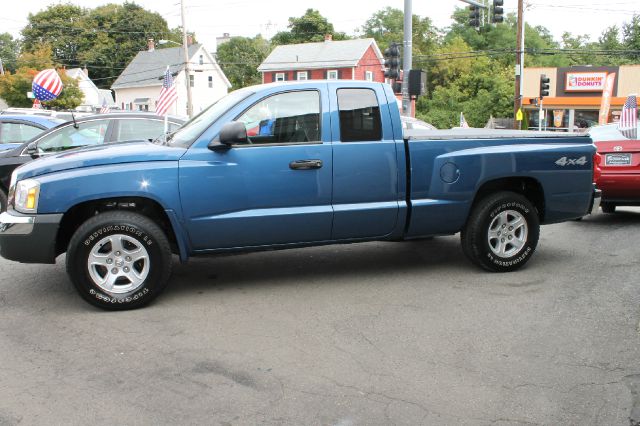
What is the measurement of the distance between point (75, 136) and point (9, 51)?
107 m

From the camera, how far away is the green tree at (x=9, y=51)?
93094 millimetres

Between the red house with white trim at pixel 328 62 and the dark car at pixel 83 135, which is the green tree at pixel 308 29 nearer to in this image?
the red house with white trim at pixel 328 62

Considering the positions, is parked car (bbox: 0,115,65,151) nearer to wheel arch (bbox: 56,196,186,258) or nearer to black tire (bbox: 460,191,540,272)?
wheel arch (bbox: 56,196,186,258)

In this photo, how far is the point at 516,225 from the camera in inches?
252

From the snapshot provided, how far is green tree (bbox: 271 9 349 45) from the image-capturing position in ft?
293

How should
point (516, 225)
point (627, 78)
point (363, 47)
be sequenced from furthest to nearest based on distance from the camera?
point (363, 47)
point (627, 78)
point (516, 225)

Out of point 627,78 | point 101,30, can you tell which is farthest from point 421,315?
point 101,30

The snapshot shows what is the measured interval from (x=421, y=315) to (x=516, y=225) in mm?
1839

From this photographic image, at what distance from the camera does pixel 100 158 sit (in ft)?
17.3

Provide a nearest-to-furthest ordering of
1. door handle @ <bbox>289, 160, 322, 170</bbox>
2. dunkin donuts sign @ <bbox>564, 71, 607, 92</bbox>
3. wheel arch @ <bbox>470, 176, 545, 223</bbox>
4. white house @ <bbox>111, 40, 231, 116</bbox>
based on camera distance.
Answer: door handle @ <bbox>289, 160, 322, 170</bbox>
wheel arch @ <bbox>470, 176, 545, 223</bbox>
dunkin donuts sign @ <bbox>564, 71, 607, 92</bbox>
white house @ <bbox>111, 40, 231, 116</bbox>

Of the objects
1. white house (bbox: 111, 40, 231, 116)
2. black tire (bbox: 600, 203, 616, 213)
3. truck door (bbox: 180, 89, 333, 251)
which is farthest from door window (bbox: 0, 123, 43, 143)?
white house (bbox: 111, 40, 231, 116)

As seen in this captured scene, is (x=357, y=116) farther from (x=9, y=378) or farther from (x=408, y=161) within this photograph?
(x=9, y=378)

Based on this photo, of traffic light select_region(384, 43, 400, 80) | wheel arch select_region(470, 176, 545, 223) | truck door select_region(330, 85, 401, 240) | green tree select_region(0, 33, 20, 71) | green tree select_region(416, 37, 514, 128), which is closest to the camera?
truck door select_region(330, 85, 401, 240)

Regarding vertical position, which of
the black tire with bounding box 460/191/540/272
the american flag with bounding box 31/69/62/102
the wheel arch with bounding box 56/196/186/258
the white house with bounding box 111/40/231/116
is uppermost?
the white house with bounding box 111/40/231/116
